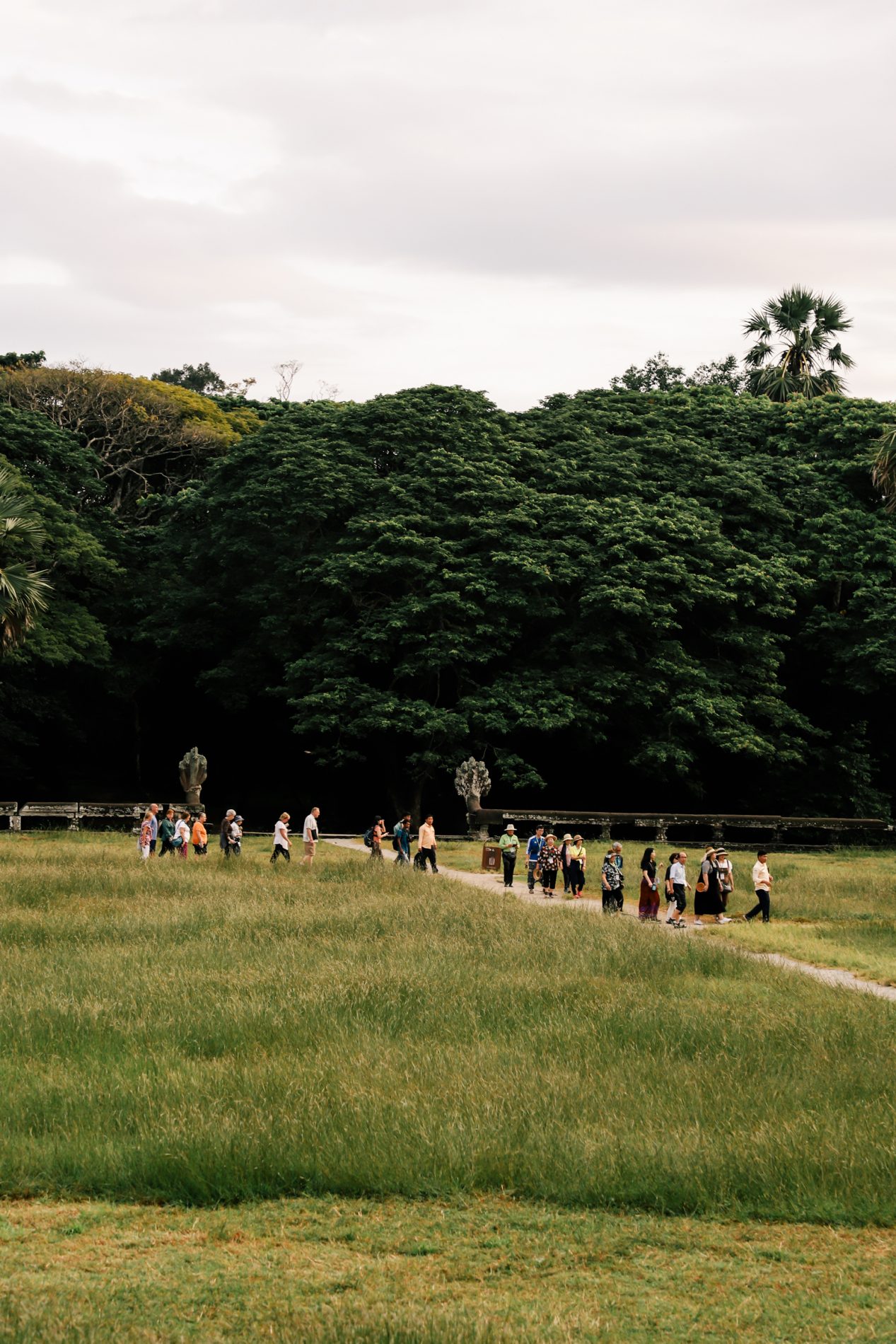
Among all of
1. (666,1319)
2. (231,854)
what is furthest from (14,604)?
(666,1319)

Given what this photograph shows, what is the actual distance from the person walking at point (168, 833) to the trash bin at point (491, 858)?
709 centimetres

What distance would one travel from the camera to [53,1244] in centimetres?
738

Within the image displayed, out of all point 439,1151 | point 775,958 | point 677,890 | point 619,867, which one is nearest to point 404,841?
point 619,867

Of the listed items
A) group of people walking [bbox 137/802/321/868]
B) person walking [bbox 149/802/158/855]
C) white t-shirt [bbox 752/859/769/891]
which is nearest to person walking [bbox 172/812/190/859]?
group of people walking [bbox 137/802/321/868]

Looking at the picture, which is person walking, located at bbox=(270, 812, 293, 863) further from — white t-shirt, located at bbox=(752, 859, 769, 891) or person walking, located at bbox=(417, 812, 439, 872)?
white t-shirt, located at bbox=(752, 859, 769, 891)

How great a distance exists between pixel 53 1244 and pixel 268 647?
37.7 m

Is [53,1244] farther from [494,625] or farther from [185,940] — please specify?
[494,625]

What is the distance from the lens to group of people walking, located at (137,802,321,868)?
29641 mm

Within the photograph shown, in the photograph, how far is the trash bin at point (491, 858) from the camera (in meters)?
31.9

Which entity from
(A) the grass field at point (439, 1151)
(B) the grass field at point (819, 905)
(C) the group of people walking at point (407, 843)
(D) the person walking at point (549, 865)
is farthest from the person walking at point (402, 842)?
(A) the grass field at point (439, 1151)

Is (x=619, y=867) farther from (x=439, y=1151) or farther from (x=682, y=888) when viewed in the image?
(x=439, y=1151)

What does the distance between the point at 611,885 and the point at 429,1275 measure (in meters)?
15.8

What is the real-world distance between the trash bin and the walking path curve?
6.97ft

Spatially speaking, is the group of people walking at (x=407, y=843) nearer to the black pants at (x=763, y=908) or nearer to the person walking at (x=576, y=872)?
the person walking at (x=576, y=872)
